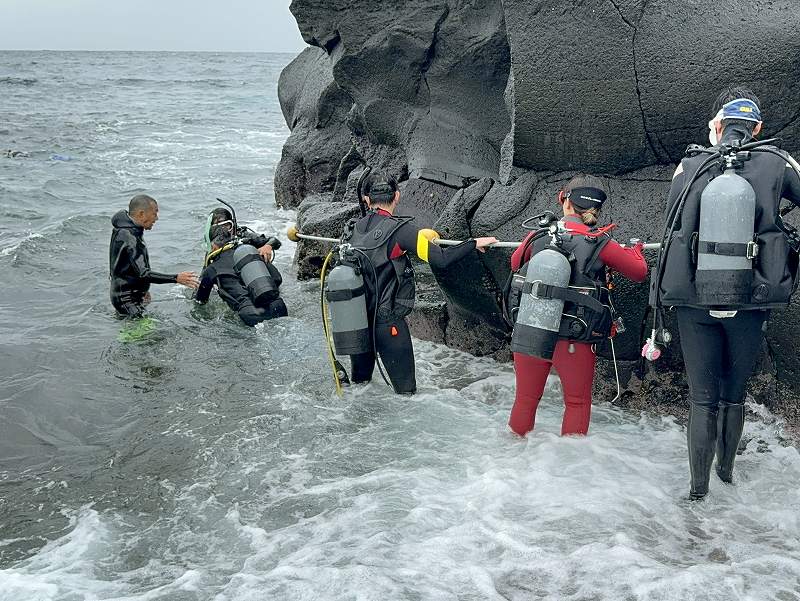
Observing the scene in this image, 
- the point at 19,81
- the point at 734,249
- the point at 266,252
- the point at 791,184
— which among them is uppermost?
the point at 19,81

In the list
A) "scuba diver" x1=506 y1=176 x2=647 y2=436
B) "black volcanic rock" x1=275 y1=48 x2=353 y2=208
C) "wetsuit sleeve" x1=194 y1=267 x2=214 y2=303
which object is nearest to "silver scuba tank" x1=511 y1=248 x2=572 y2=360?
→ "scuba diver" x1=506 y1=176 x2=647 y2=436

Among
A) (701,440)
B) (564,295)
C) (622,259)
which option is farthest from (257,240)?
(701,440)

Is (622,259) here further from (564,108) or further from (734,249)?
(564,108)

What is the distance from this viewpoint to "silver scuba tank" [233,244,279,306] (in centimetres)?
777

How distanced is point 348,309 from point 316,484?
1382 millimetres

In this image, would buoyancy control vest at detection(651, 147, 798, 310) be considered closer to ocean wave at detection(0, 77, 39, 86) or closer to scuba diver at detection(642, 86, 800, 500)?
scuba diver at detection(642, 86, 800, 500)

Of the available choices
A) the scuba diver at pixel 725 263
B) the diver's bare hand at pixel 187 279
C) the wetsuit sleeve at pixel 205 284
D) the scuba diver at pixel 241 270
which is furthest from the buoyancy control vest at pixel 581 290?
the diver's bare hand at pixel 187 279

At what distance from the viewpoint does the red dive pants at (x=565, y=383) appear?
5.02 meters

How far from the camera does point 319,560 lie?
415cm

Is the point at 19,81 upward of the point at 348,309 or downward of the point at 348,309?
upward

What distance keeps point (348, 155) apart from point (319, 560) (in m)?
7.57

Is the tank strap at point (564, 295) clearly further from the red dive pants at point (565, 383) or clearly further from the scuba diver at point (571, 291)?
the red dive pants at point (565, 383)

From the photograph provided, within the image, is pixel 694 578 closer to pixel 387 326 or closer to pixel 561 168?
pixel 387 326

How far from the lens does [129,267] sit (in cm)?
812
